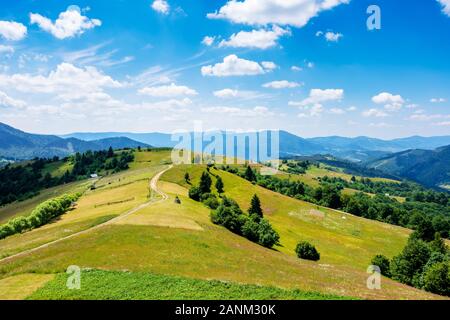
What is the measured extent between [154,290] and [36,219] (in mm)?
73365

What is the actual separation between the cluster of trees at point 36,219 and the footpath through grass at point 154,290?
64243mm

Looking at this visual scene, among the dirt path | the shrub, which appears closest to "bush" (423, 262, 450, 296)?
the shrub

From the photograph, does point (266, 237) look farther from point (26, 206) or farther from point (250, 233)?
point (26, 206)

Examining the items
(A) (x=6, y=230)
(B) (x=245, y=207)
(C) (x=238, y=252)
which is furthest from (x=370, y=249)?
(A) (x=6, y=230)

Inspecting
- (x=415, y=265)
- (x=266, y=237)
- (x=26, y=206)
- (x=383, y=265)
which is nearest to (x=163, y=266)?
(x=266, y=237)

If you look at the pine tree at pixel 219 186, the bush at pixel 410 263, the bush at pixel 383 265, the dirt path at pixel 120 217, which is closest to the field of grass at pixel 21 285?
the dirt path at pixel 120 217

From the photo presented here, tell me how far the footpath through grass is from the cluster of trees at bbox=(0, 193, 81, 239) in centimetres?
6424

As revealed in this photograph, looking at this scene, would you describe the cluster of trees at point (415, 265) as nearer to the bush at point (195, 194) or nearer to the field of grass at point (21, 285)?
the bush at point (195, 194)

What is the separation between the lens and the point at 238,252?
49.4 meters

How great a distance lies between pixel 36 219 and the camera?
8900 centimetres

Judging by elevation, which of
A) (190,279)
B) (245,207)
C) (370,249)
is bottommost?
(370,249)

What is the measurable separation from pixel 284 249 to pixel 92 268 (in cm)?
5365

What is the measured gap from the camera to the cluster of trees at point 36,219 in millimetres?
85887
